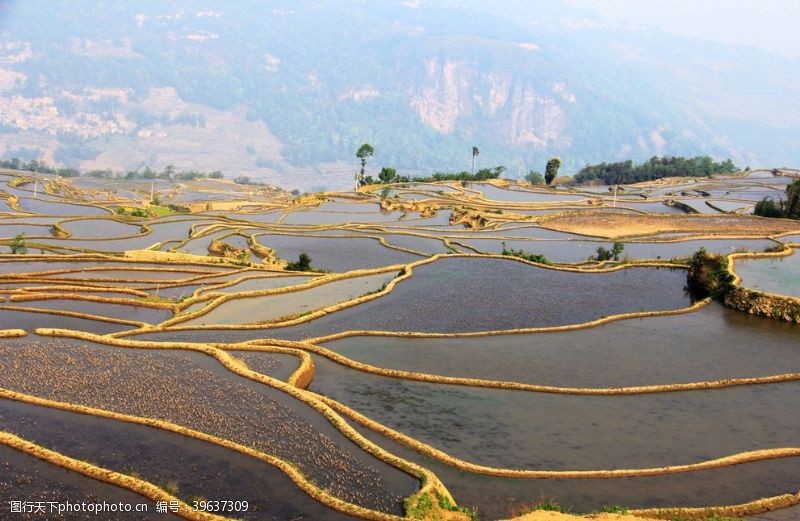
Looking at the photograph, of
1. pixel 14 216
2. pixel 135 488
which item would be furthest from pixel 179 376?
pixel 14 216

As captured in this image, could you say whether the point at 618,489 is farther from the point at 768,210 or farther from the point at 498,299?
the point at 768,210

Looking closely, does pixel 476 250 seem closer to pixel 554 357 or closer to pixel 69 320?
pixel 554 357

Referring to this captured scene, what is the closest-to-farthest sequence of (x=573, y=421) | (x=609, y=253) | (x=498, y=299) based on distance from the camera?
(x=573, y=421) → (x=498, y=299) → (x=609, y=253)

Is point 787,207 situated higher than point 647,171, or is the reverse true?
point 647,171

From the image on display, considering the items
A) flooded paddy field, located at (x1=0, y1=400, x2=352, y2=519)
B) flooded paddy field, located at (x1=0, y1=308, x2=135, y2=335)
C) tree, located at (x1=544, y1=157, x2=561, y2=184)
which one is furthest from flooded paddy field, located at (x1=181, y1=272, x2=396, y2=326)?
tree, located at (x1=544, y1=157, x2=561, y2=184)

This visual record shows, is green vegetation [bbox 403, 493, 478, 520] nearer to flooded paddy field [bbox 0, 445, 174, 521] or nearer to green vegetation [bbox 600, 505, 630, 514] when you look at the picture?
green vegetation [bbox 600, 505, 630, 514]

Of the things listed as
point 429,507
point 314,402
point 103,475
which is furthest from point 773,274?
point 103,475
